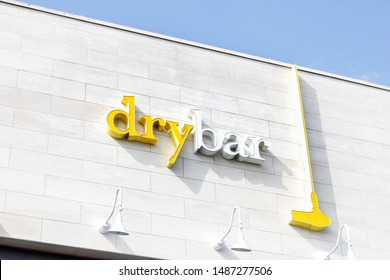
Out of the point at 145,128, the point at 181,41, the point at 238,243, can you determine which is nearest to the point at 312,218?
the point at 238,243

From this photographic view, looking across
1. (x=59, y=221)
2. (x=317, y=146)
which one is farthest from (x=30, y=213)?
(x=317, y=146)

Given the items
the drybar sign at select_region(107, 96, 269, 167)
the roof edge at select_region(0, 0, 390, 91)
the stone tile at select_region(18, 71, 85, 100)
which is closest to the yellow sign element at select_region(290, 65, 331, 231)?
the drybar sign at select_region(107, 96, 269, 167)

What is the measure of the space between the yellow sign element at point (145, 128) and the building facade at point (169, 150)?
1.9 inches

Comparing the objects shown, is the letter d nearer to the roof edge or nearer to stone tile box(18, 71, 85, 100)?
stone tile box(18, 71, 85, 100)

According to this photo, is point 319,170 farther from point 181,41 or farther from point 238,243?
point 181,41

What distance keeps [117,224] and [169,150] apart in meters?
2.24

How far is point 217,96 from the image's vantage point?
1573 cm

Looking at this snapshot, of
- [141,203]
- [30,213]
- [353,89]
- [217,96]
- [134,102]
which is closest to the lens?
[30,213]

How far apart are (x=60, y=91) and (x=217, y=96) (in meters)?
3.01

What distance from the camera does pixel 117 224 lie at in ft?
42.0

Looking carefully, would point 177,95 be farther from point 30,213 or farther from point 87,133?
point 30,213

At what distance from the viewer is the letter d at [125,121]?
14.2 m

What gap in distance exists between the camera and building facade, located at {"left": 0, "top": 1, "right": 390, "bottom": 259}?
13.3 meters

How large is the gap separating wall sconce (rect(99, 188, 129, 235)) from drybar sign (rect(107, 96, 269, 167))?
54.5 inches
